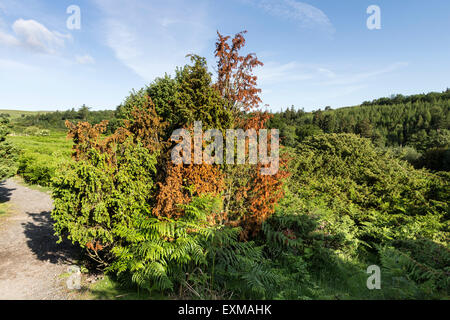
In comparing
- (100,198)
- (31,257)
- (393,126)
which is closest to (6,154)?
(31,257)

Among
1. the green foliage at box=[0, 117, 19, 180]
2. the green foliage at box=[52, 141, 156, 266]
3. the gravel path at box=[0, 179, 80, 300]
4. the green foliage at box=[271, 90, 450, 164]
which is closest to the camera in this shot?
the green foliage at box=[52, 141, 156, 266]

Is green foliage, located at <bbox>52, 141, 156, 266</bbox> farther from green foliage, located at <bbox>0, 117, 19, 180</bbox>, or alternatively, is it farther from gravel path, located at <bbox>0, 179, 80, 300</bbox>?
green foliage, located at <bbox>0, 117, 19, 180</bbox>

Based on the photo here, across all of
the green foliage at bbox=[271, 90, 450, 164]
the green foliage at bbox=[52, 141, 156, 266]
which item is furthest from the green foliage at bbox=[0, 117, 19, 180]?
the green foliage at bbox=[271, 90, 450, 164]

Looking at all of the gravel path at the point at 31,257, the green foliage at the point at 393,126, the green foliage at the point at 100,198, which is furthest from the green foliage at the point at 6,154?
the green foliage at the point at 393,126

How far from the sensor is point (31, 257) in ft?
20.1

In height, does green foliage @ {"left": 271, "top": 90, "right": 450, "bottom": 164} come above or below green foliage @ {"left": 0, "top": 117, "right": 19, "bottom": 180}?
above

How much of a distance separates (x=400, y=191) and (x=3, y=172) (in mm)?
17034

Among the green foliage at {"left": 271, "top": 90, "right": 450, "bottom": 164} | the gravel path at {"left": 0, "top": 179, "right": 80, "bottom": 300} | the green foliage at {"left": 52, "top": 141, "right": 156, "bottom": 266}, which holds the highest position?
the green foliage at {"left": 271, "top": 90, "right": 450, "bottom": 164}

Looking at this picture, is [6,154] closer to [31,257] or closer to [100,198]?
[31,257]

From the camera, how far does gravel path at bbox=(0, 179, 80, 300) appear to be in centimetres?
462

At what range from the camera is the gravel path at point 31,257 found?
15.1 feet

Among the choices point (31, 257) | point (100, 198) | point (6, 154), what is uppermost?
point (6, 154)

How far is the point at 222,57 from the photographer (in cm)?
512
